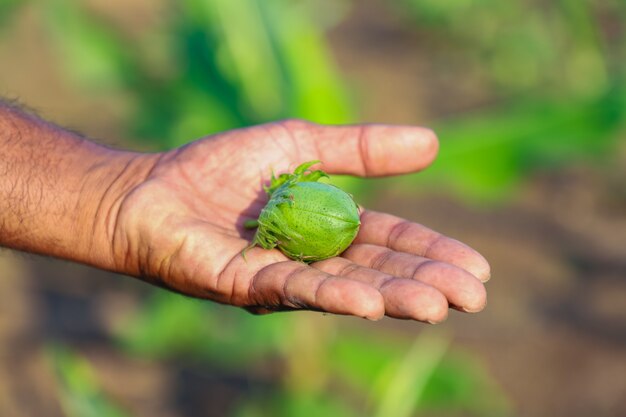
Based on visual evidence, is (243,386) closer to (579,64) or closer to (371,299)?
(371,299)

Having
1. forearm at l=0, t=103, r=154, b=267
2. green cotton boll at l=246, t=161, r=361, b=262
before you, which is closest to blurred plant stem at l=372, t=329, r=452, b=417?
green cotton boll at l=246, t=161, r=361, b=262

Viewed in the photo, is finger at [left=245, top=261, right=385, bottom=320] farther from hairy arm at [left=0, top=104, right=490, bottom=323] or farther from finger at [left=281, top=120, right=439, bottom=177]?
finger at [left=281, top=120, right=439, bottom=177]

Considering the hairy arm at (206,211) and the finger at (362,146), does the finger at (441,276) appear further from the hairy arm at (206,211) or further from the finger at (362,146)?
the finger at (362,146)

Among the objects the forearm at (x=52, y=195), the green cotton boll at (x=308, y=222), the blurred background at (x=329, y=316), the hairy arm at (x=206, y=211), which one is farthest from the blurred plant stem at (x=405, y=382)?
Result: the forearm at (x=52, y=195)

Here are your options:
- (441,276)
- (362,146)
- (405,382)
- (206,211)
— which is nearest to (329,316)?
(405,382)

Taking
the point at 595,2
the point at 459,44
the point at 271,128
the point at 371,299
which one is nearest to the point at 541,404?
the point at 271,128
